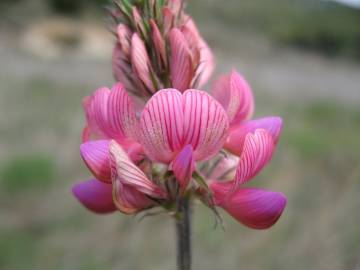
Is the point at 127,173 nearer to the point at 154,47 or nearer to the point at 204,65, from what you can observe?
the point at 154,47

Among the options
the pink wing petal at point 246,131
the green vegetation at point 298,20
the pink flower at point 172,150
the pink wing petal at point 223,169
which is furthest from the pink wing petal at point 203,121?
the green vegetation at point 298,20

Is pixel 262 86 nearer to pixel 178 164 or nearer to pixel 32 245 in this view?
pixel 32 245

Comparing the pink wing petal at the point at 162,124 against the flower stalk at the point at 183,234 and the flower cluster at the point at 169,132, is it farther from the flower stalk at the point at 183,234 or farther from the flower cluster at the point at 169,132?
the flower stalk at the point at 183,234

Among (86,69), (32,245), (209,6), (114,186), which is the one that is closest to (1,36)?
(86,69)

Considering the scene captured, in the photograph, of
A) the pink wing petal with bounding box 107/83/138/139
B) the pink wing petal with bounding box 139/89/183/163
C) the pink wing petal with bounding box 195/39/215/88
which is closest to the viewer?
the pink wing petal with bounding box 139/89/183/163

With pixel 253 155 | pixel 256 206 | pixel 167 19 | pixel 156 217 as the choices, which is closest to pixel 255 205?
pixel 256 206

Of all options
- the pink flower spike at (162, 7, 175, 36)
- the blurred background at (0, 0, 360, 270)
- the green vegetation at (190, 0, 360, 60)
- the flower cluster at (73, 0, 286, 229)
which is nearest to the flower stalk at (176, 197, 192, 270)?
the flower cluster at (73, 0, 286, 229)

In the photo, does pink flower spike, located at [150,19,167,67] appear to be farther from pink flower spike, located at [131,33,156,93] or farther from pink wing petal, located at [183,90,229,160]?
pink wing petal, located at [183,90,229,160]
